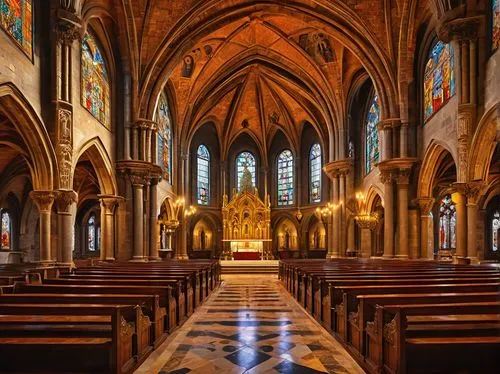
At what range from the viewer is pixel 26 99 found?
14.0m

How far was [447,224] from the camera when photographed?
36.1 meters

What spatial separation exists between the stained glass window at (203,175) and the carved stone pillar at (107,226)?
20.8m

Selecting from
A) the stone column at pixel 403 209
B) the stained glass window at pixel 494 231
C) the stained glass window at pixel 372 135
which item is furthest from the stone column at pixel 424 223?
the stained glass window at pixel 494 231

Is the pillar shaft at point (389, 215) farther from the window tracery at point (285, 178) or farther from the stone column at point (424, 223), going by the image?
the window tracery at point (285, 178)

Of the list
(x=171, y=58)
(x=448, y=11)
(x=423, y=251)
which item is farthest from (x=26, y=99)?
(x=423, y=251)

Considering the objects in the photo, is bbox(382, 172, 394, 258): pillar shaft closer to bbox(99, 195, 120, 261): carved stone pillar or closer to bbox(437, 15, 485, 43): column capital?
bbox(437, 15, 485, 43): column capital

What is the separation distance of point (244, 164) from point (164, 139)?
15.0 meters

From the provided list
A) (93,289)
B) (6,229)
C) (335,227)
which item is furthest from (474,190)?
(6,229)

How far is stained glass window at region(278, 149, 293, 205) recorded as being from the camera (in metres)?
44.6

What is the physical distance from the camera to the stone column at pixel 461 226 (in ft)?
52.2

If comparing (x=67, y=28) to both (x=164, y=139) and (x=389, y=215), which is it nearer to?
(x=164, y=139)

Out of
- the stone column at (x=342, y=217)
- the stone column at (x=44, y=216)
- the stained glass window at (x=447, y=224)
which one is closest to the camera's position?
the stone column at (x=44, y=216)

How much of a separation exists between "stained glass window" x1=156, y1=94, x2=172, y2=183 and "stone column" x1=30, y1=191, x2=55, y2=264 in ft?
47.4

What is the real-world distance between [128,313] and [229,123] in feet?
122
